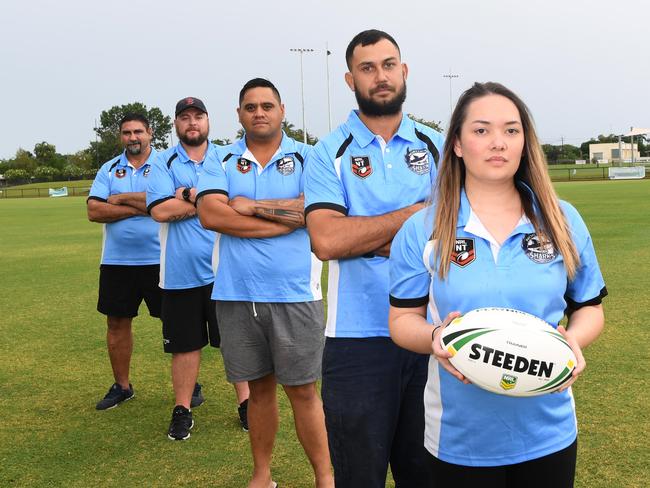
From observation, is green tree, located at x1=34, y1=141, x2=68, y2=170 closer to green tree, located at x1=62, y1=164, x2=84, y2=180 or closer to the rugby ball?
green tree, located at x1=62, y1=164, x2=84, y2=180

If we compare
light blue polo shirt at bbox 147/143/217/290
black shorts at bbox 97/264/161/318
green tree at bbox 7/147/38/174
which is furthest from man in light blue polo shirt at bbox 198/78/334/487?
green tree at bbox 7/147/38/174

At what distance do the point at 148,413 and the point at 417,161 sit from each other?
11.4 ft

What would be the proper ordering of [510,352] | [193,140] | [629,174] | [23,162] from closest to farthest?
[510,352] < [193,140] < [629,174] < [23,162]

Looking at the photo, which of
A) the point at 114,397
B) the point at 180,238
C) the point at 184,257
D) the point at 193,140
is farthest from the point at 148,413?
the point at 193,140

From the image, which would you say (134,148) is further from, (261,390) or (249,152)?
(261,390)

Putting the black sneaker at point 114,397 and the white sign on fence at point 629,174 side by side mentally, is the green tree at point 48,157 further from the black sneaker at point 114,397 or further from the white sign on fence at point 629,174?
the black sneaker at point 114,397

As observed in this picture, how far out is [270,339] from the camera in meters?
4.22

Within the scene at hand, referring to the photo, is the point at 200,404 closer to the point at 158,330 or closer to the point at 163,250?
the point at 163,250

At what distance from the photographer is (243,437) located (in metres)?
5.02

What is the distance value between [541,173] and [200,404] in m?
4.08

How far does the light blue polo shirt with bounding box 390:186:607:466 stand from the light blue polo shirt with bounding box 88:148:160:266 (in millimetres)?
4003

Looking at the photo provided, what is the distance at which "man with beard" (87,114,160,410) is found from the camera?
592 centimetres

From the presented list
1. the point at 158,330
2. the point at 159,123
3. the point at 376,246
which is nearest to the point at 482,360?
the point at 376,246

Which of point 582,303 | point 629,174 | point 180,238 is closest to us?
point 582,303
